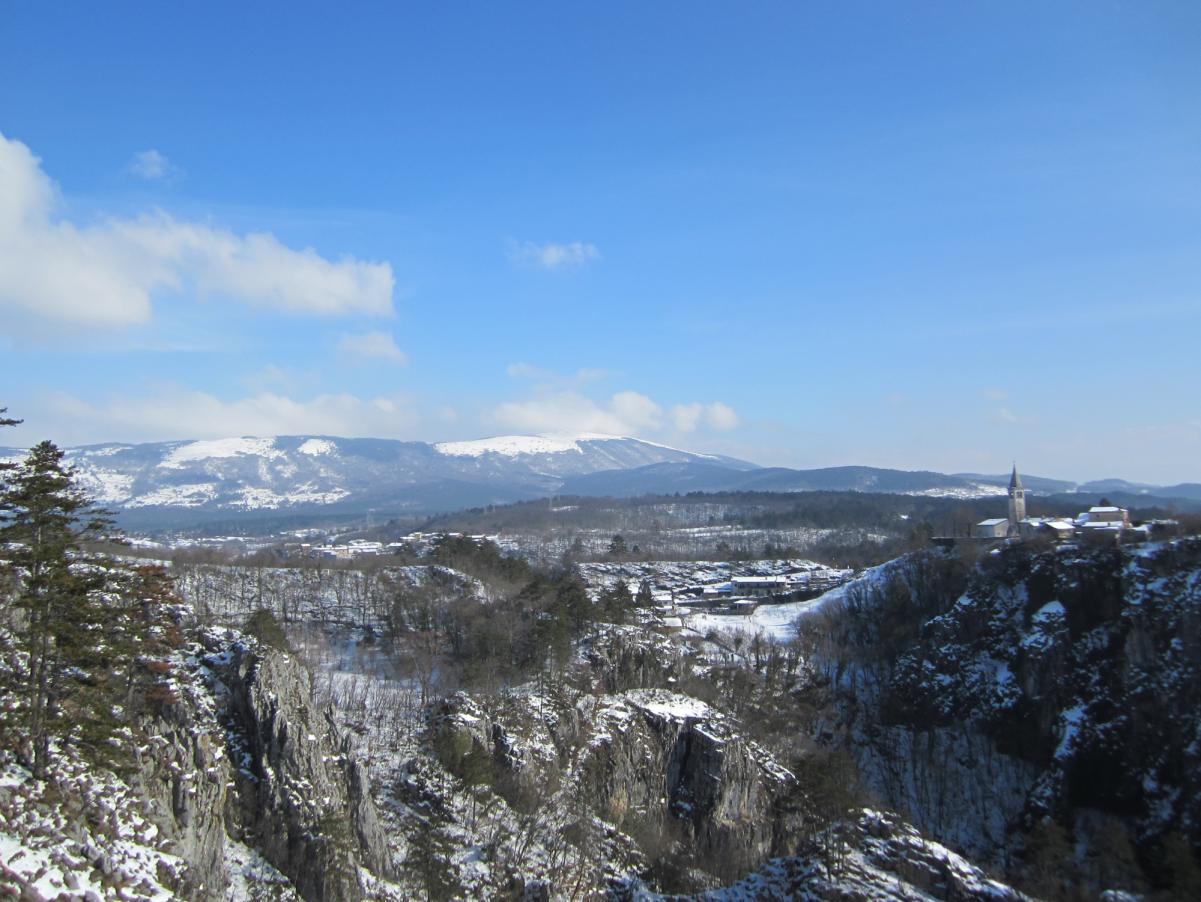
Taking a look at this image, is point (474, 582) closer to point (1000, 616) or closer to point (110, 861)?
point (1000, 616)

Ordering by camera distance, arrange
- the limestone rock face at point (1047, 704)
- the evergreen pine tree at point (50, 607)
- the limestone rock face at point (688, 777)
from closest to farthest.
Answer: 1. the evergreen pine tree at point (50, 607)
2. the limestone rock face at point (688, 777)
3. the limestone rock face at point (1047, 704)

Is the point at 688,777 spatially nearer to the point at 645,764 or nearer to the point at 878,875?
the point at 645,764

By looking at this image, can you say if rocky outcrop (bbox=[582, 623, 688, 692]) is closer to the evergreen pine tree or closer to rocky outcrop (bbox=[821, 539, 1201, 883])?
rocky outcrop (bbox=[821, 539, 1201, 883])

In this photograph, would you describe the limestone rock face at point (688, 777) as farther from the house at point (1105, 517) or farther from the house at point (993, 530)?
the house at point (1105, 517)

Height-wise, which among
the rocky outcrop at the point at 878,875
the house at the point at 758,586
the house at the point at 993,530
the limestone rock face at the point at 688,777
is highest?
the house at the point at 993,530

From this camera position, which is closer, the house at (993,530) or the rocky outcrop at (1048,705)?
the rocky outcrop at (1048,705)

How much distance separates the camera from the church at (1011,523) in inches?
3098

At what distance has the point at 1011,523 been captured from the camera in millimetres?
81438

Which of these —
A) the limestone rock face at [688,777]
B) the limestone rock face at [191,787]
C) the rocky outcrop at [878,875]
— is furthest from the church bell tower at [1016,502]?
the limestone rock face at [191,787]

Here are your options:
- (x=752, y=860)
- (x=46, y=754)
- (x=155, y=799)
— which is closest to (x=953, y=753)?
(x=752, y=860)

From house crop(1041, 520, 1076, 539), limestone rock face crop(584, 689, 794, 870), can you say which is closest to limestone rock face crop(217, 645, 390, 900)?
limestone rock face crop(584, 689, 794, 870)

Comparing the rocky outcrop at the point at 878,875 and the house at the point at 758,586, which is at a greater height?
the house at the point at 758,586

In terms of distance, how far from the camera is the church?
78.7 meters

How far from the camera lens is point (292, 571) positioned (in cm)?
6881
